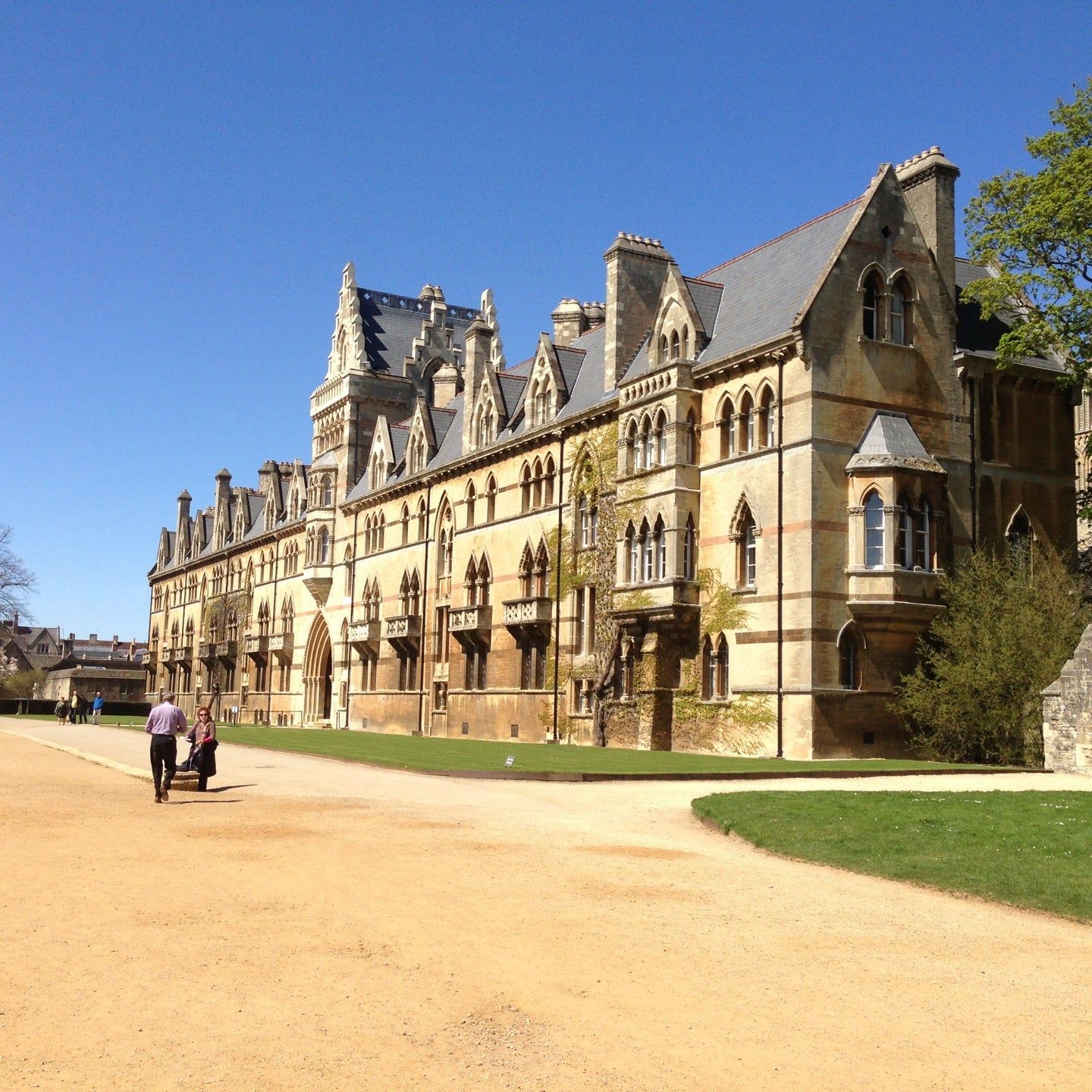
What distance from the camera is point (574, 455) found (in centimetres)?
4503

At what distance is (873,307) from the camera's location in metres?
35.6

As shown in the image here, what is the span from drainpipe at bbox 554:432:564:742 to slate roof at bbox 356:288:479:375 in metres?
29.7

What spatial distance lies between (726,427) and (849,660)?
8.15m

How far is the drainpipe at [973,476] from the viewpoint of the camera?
35.9m

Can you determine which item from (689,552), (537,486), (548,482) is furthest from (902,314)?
(537,486)

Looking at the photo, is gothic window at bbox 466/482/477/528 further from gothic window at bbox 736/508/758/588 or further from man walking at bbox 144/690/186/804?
man walking at bbox 144/690/186/804

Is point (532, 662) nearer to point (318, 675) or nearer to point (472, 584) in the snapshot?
point (472, 584)

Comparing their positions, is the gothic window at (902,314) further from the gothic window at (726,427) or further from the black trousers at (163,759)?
the black trousers at (163,759)

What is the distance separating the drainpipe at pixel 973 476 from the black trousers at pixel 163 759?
2415 centimetres

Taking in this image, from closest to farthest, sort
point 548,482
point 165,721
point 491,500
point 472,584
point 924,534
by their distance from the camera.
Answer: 1. point 165,721
2. point 924,534
3. point 548,482
4. point 491,500
5. point 472,584

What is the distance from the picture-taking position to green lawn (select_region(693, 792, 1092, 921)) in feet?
40.9

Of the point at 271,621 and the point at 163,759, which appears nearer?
the point at 163,759

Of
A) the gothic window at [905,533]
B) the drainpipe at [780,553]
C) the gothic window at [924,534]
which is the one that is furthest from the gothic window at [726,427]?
the gothic window at [924,534]

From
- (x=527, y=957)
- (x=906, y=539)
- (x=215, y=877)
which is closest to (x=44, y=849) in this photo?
Result: (x=215, y=877)
